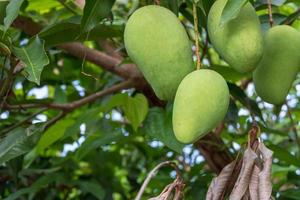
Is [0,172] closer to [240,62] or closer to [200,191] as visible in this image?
[200,191]

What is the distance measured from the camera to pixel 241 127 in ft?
5.00

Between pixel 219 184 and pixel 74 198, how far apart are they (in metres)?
0.88

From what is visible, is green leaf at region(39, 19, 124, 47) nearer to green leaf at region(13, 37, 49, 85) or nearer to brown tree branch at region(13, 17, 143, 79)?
green leaf at region(13, 37, 49, 85)

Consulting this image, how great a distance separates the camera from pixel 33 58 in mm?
804

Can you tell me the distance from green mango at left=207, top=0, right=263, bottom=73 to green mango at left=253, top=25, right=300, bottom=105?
45 mm

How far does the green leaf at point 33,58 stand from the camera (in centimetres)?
77

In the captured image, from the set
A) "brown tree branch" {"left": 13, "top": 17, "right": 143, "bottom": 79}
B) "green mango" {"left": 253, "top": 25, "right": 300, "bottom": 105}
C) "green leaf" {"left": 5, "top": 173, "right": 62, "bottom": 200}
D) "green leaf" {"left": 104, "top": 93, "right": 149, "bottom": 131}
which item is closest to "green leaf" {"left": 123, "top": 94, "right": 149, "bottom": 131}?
"green leaf" {"left": 104, "top": 93, "right": 149, "bottom": 131}

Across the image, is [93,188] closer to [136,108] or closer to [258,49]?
[136,108]

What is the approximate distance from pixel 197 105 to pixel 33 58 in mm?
256

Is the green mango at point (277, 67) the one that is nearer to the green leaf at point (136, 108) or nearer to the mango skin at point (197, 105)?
the mango skin at point (197, 105)

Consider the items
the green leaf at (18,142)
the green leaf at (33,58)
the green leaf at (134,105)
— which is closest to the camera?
the green leaf at (33,58)

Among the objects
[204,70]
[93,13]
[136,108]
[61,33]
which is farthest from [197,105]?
[136,108]

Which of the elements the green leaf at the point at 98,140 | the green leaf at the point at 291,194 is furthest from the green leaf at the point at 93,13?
the green leaf at the point at 291,194

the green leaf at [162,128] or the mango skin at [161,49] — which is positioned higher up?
the mango skin at [161,49]
